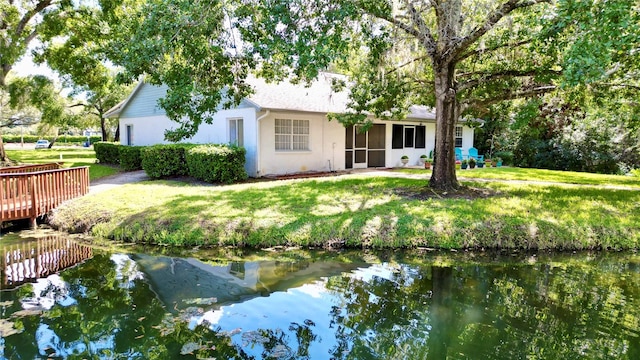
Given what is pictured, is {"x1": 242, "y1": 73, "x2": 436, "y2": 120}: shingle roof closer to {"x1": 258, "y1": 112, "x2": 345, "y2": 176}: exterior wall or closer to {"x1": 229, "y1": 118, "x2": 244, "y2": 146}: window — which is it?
{"x1": 258, "y1": 112, "x2": 345, "y2": 176}: exterior wall

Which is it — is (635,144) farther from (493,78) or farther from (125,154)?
(125,154)

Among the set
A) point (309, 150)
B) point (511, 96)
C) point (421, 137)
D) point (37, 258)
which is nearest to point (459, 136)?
point (421, 137)

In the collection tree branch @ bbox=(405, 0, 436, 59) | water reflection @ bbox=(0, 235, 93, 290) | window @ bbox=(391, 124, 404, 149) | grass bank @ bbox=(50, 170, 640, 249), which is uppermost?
tree branch @ bbox=(405, 0, 436, 59)

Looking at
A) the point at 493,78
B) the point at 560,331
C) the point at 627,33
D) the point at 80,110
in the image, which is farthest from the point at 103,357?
the point at 80,110

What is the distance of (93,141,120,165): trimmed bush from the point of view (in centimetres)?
2047

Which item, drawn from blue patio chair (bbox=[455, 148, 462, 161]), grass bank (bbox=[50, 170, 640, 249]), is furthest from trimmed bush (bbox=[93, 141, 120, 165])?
blue patio chair (bbox=[455, 148, 462, 161])

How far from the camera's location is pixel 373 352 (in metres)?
4.30

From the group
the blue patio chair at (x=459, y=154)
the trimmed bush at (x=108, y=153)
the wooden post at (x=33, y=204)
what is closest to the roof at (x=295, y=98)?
the blue patio chair at (x=459, y=154)

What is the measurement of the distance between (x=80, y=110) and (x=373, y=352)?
142 feet

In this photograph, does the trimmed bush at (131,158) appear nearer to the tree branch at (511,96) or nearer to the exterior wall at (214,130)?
the exterior wall at (214,130)

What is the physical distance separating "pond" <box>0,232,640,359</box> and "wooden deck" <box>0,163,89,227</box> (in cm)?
130

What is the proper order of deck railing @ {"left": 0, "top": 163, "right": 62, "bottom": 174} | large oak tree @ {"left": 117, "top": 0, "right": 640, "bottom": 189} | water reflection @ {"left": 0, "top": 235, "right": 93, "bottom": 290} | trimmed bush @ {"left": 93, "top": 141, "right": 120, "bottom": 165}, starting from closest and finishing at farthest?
water reflection @ {"left": 0, "top": 235, "right": 93, "bottom": 290} < large oak tree @ {"left": 117, "top": 0, "right": 640, "bottom": 189} < deck railing @ {"left": 0, "top": 163, "right": 62, "bottom": 174} < trimmed bush @ {"left": 93, "top": 141, "right": 120, "bottom": 165}

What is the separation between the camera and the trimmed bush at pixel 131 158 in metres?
18.3

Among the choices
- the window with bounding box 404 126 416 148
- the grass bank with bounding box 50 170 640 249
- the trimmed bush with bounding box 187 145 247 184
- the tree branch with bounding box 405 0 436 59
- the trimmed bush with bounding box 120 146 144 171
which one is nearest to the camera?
the grass bank with bounding box 50 170 640 249
